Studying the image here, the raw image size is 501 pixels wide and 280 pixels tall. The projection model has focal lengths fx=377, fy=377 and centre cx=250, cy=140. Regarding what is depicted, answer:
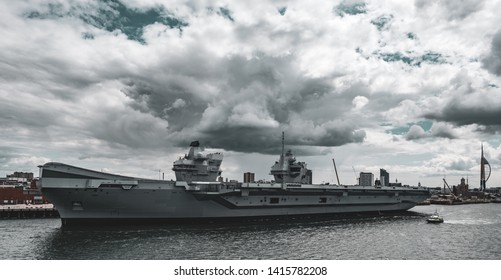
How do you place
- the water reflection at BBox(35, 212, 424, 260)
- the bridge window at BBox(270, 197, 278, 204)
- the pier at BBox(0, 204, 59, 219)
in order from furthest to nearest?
1. the pier at BBox(0, 204, 59, 219)
2. the bridge window at BBox(270, 197, 278, 204)
3. the water reflection at BBox(35, 212, 424, 260)

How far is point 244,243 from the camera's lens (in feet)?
85.6

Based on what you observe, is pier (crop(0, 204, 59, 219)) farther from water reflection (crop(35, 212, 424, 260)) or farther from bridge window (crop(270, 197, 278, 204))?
bridge window (crop(270, 197, 278, 204))

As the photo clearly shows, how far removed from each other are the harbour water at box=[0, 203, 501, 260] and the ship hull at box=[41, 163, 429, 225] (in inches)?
59.6

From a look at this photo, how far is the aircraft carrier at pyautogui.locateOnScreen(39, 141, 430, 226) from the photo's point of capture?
104ft

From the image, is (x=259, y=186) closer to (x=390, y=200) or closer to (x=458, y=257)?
(x=458, y=257)

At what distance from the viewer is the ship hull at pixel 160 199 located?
31.5 metres

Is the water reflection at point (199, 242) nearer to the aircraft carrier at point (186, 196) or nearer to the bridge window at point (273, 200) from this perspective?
the aircraft carrier at point (186, 196)

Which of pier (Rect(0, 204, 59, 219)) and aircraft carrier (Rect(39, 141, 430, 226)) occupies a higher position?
aircraft carrier (Rect(39, 141, 430, 226))

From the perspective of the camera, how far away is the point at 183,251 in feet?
75.0

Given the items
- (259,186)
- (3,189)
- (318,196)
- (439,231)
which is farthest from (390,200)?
(3,189)

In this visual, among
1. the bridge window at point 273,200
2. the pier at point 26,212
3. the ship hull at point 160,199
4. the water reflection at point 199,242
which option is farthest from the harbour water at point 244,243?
the pier at point 26,212

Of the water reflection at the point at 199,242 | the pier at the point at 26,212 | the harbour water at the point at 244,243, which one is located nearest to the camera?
the water reflection at the point at 199,242

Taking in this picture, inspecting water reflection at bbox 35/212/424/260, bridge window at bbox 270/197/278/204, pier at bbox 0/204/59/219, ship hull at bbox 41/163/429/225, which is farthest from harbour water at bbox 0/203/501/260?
pier at bbox 0/204/59/219
